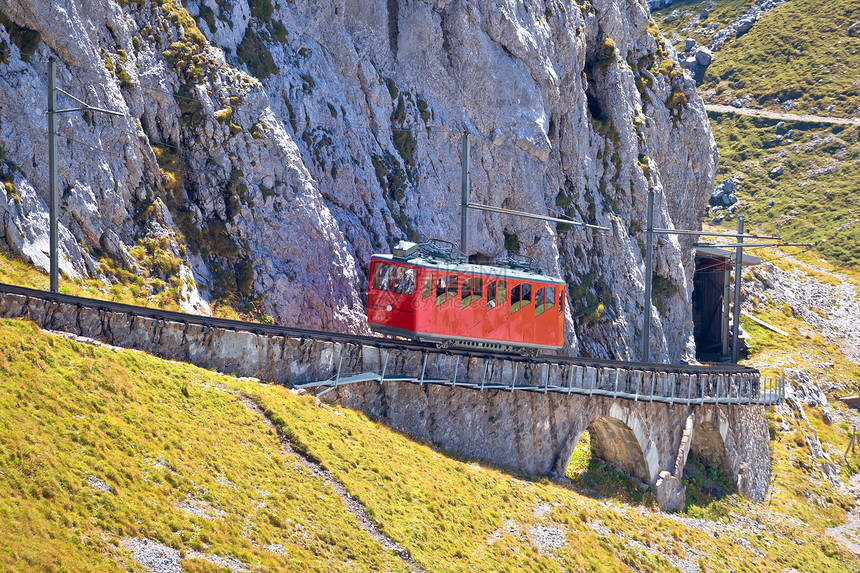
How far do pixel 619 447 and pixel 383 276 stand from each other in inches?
686

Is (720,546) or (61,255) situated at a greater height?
(61,255)

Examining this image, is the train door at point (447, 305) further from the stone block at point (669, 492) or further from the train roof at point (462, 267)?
the stone block at point (669, 492)

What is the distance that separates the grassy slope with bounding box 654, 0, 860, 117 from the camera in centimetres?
13212

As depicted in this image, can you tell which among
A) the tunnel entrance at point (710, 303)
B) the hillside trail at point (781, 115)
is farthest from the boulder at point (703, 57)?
the tunnel entrance at point (710, 303)

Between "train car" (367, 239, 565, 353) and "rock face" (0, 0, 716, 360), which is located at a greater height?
"rock face" (0, 0, 716, 360)

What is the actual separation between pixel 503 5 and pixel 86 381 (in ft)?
128

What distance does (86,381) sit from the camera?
19422 mm

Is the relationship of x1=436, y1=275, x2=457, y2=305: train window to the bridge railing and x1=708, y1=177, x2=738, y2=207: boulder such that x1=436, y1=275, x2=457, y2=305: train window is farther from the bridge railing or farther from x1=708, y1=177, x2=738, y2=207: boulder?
x1=708, y1=177, x2=738, y2=207: boulder

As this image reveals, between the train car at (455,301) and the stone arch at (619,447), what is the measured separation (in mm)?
8663

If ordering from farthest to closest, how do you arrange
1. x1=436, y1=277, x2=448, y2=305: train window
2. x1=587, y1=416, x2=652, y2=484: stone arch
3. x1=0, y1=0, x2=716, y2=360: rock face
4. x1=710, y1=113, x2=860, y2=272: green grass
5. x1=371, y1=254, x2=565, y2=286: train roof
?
1. x1=710, y1=113, x2=860, y2=272: green grass
2. x1=587, y1=416, x2=652, y2=484: stone arch
3. x1=0, y1=0, x2=716, y2=360: rock face
4. x1=436, y1=277, x2=448, y2=305: train window
5. x1=371, y1=254, x2=565, y2=286: train roof

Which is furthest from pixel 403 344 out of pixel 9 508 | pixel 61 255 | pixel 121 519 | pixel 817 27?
pixel 817 27

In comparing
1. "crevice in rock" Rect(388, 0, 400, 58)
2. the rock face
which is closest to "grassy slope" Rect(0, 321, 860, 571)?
the rock face

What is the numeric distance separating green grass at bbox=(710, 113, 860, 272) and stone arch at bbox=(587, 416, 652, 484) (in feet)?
236

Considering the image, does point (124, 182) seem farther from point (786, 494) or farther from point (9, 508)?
point (786, 494)
